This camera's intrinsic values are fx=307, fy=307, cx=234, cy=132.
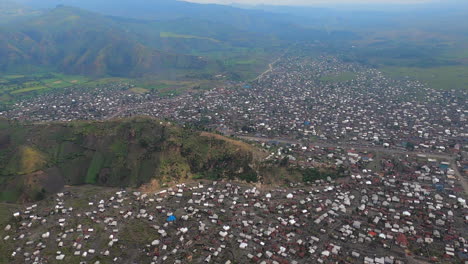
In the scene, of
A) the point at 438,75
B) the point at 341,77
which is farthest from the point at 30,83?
the point at 438,75

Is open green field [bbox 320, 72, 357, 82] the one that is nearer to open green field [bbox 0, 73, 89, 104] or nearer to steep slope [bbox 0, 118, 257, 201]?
steep slope [bbox 0, 118, 257, 201]

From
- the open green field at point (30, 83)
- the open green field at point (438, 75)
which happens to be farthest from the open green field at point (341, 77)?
the open green field at point (30, 83)

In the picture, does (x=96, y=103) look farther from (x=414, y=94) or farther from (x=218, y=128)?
(x=414, y=94)

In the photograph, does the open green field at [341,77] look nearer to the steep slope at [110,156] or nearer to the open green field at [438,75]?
the open green field at [438,75]

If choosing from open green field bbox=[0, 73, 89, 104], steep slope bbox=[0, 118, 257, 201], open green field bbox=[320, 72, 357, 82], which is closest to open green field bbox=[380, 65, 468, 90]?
open green field bbox=[320, 72, 357, 82]

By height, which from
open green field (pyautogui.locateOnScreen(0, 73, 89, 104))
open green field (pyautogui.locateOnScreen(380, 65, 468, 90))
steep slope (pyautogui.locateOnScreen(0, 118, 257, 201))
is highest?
open green field (pyautogui.locateOnScreen(380, 65, 468, 90))
